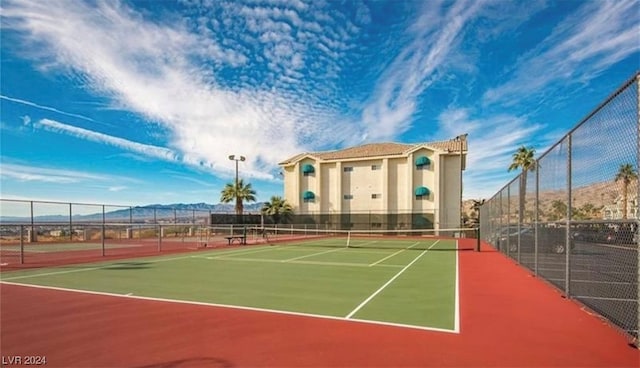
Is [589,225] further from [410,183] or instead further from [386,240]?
[410,183]

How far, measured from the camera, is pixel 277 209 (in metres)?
47.7

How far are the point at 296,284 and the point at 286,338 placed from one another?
14.5 feet

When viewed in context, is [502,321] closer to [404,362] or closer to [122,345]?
[404,362]

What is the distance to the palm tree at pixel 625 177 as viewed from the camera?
4.82 m

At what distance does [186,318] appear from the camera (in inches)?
257

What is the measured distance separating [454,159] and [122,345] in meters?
39.3

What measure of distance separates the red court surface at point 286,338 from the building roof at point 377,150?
118ft

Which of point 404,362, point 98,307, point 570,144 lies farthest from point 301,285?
point 570,144

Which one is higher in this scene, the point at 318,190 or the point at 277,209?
the point at 318,190

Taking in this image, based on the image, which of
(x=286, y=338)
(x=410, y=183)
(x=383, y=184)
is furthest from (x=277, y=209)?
(x=286, y=338)

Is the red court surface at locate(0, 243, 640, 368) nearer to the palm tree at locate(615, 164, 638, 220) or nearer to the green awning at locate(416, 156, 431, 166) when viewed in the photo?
the palm tree at locate(615, 164, 638, 220)

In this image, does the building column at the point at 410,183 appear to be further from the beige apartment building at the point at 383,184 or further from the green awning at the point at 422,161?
the green awning at the point at 422,161

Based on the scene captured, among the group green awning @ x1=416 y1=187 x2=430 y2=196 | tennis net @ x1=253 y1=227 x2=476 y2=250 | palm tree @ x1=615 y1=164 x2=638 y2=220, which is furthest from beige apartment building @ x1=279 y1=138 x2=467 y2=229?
palm tree @ x1=615 y1=164 x2=638 y2=220

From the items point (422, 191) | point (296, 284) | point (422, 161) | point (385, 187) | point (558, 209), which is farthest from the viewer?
point (385, 187)
